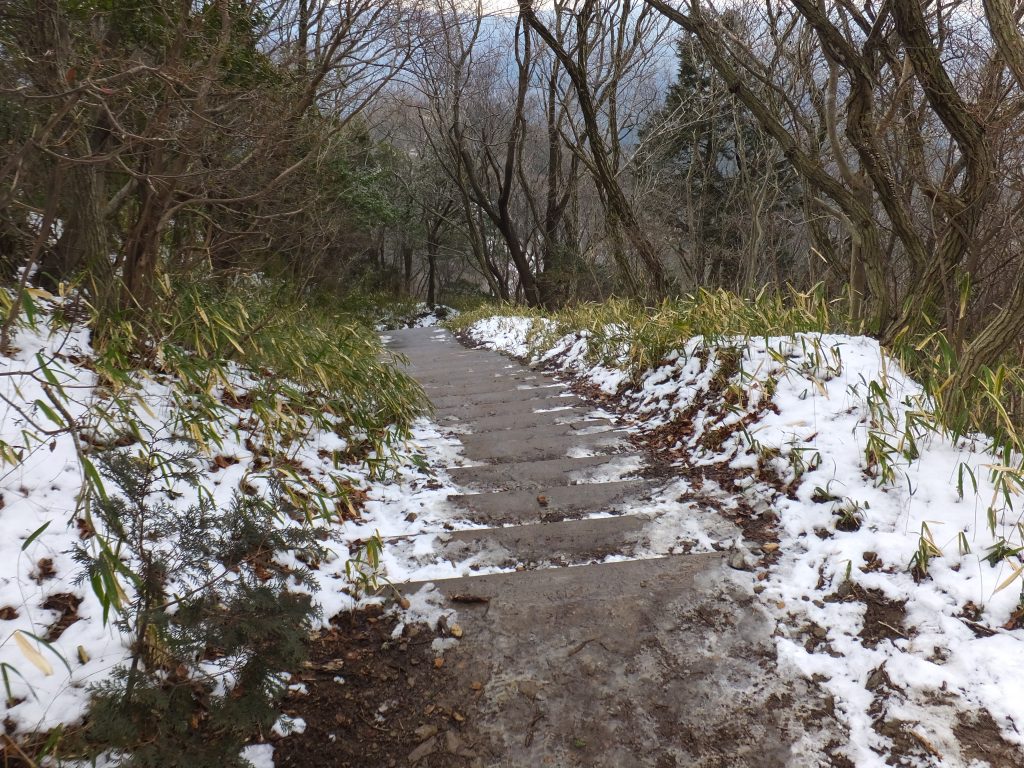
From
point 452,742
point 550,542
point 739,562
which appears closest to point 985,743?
point 739,562

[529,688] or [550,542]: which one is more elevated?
[550,542]

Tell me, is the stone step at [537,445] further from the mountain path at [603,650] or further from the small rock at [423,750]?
the small rock at [423,750]

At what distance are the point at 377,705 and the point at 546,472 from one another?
175cm

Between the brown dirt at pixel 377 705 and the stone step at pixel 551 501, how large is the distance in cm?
88

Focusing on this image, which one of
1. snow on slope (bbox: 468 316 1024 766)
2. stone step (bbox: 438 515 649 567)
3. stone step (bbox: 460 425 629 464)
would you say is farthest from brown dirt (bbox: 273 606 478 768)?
stone step (bbox: 460 425 629 464)

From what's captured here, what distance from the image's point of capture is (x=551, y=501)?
2.99 meters

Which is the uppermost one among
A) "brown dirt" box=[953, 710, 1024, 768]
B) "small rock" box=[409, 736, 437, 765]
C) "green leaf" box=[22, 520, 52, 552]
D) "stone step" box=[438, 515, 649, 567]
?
"green leaf" box=[22, 520, 52, 552]

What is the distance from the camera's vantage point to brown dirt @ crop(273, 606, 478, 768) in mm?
1602

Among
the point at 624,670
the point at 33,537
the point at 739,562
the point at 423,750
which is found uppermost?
the point at 33,537

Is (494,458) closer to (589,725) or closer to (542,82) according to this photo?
(589,725)

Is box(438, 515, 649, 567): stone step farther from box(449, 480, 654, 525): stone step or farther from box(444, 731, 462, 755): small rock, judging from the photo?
box(444, 731, 462, 755): small rock

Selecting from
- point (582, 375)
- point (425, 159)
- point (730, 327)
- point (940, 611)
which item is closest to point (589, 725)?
point (940, 611)

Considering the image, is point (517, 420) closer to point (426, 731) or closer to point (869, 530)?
point (869, 530)

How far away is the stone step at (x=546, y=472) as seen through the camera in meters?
3.26
